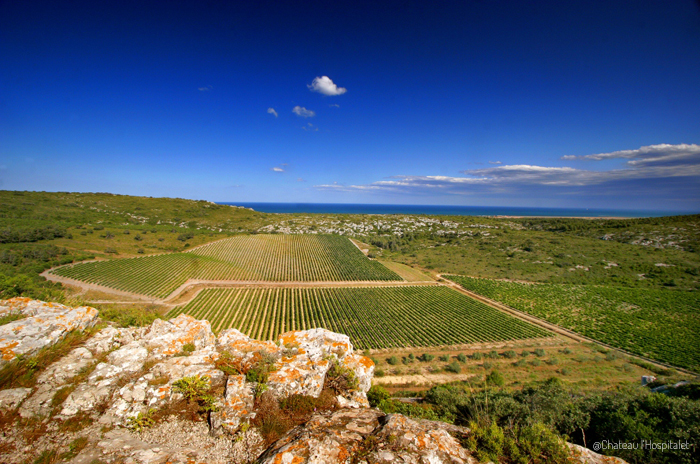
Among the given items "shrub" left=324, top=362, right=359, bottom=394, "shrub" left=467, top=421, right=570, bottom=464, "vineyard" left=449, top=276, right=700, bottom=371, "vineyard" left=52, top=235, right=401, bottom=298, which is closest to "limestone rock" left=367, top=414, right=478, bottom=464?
"shrub" left=467, top=421, right=570, bottom=464

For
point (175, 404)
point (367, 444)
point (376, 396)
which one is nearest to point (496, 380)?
point (376, 396)

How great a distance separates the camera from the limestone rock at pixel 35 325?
542cm

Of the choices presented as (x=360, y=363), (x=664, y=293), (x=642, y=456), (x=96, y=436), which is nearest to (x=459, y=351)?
(x=642, y=456)

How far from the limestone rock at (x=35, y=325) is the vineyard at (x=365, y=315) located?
24.7m

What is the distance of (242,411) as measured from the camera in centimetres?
532

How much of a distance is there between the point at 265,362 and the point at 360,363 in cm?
306

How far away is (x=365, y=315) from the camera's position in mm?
38219

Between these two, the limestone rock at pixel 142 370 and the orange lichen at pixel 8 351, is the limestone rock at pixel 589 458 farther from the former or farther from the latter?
the orange lichen at pixel 8 351

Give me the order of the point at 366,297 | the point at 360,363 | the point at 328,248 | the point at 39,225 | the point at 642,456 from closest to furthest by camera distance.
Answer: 1. the point at 642,456
2. the point at 360,363
3. the point at 366,297
4. the point at 39,225
5. the point at 328,248

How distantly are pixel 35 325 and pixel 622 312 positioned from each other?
67.2 m

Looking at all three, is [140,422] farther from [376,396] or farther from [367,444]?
[376,396]

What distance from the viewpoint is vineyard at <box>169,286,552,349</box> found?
32.4m

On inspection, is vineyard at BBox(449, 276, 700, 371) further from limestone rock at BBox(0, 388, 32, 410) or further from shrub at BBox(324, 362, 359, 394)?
limestone rock at BBox(0, 388, 32, 410)

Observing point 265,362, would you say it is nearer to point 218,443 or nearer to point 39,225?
point 218,443
